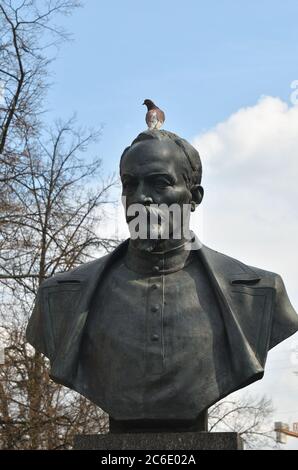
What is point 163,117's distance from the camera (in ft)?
21.4

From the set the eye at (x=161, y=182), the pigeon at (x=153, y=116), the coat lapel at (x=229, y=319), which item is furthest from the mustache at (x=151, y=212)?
the pigeon at (x=153, y=116)

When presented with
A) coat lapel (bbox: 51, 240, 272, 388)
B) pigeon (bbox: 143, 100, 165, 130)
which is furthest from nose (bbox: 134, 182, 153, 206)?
pigeon (bbox: 143, 100, 165, 130)

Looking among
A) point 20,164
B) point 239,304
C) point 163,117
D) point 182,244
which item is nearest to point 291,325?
point 239,304

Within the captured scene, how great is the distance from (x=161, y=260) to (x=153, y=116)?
150cm

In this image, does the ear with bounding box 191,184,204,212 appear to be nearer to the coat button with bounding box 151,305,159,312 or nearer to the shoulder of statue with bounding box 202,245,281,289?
the shoulder of statue with bounding box 202,245,281,289

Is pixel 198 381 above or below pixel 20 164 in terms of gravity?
below

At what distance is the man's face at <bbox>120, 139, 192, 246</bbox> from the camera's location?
5.11 m

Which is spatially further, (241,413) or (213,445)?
(241,413)

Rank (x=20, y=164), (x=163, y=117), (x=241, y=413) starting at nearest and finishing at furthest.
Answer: (x=163, y=117) < (x=20, y=164) < (x=241, y=413)

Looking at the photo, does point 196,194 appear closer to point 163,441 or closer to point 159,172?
point 159,172

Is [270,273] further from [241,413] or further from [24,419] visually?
[241,413]

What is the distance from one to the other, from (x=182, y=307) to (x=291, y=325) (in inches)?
23.3

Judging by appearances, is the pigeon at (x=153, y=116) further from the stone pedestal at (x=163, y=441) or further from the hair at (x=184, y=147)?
the stone pedestal at (x=163, y=441)

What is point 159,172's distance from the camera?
16.8 feet
